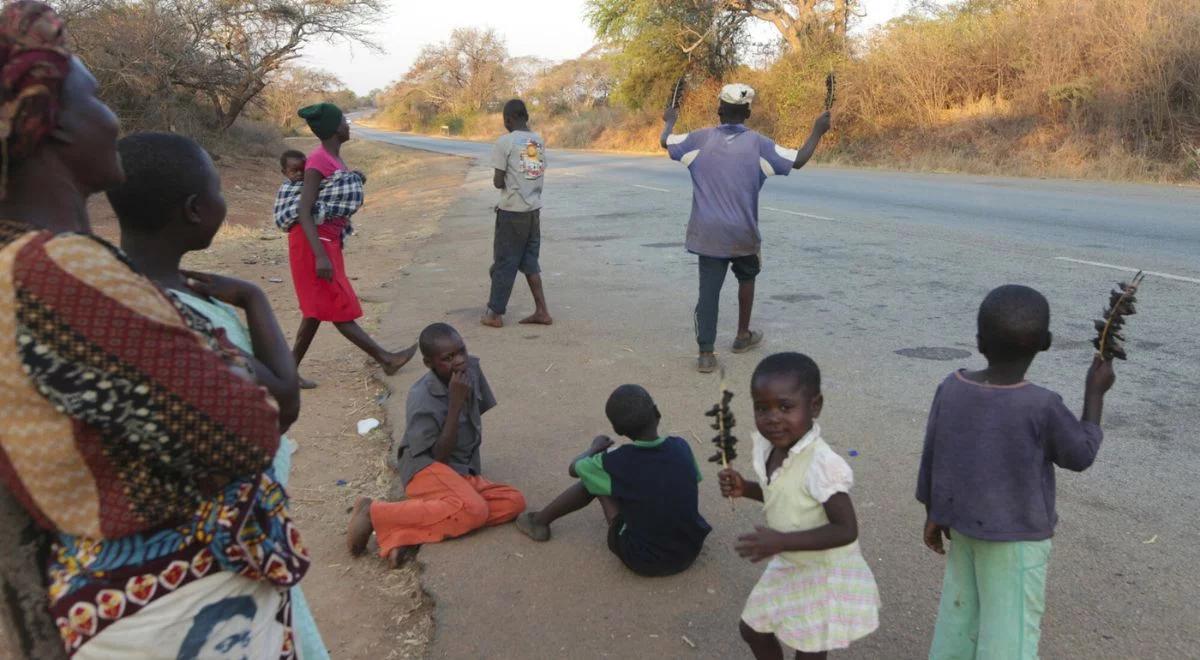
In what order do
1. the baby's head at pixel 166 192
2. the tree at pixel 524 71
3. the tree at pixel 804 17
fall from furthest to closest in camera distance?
the tree at pixel 524 71, the tree at pixel 804 17, the baby's head at pixel 166 192

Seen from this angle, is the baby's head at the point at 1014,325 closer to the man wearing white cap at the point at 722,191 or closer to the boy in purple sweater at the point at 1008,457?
the boy in purple sweater at the point at 1008,457

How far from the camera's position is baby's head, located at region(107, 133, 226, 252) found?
70.6 inches

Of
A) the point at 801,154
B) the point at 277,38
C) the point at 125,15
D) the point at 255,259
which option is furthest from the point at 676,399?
the point at 277,38

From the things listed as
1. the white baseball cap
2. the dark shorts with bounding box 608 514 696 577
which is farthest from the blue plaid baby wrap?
the dark shorts with bounding box 608 514 696 577

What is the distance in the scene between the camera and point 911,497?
3.92 meters

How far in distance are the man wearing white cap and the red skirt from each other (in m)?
2.27

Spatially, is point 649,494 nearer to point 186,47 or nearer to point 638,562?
point 638,562

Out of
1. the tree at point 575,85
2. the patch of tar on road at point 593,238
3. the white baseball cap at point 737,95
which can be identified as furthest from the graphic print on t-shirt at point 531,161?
the tree at point 575,85

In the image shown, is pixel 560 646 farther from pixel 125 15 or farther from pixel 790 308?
pixel 125 15

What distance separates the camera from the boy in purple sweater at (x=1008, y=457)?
2.32 meters

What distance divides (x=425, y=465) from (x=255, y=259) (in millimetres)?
9536

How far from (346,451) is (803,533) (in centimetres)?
319

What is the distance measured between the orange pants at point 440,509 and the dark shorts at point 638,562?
64cm

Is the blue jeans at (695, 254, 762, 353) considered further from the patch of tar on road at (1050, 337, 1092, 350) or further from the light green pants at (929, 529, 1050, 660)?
the light green pants at (929, 529, 1050, 660)
